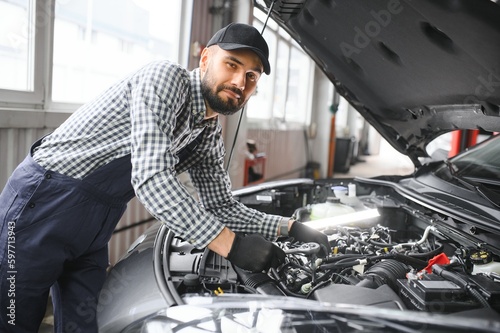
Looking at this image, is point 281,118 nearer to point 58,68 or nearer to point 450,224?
point 58,68

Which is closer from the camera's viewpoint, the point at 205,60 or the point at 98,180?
the point at 98,180

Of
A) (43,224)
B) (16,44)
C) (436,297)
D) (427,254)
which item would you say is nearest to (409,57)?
(427,254)

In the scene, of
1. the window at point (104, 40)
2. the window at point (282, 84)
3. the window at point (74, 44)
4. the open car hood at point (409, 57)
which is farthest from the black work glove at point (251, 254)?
the window at point (282, 84)

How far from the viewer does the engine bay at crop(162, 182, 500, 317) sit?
0.99 m

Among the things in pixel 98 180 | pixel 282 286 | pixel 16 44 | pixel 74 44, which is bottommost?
pixel 282 286

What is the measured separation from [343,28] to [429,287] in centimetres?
99

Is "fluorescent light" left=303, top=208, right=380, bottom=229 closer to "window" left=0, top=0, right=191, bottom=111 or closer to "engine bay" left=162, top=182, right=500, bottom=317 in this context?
"engine bay" left=162, top=182, right=500, bottom=317

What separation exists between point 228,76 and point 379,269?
2.59ft

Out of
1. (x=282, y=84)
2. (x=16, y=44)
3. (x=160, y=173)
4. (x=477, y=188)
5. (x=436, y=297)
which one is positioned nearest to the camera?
(x=436, y=297)

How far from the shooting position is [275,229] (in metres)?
1.53

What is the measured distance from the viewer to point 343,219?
64.9 inches

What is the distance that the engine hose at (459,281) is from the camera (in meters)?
0.97

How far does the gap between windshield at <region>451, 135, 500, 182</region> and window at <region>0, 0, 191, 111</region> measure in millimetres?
2264

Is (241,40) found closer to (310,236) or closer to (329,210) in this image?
(310,236)
